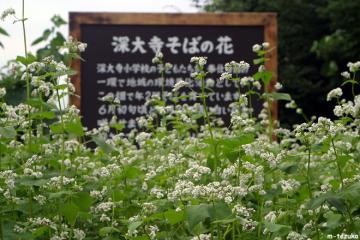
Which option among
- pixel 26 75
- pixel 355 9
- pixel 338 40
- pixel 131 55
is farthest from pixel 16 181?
pixel 355 9

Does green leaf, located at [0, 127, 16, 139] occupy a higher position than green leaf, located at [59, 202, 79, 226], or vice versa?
green leaf, located at [0, 127, 16, 139]

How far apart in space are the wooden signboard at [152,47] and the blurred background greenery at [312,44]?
6551mm


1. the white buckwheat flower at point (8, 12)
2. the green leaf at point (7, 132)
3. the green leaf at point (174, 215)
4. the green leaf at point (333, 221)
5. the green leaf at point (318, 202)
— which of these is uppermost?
the white buckwheat flower at point (8, 12)

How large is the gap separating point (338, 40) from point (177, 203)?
42.6ft

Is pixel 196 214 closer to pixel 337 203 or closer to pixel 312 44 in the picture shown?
pixel 337 203

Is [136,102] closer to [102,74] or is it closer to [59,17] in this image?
[102,74]

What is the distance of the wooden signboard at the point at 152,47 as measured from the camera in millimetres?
7969

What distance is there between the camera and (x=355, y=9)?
51.8 ft

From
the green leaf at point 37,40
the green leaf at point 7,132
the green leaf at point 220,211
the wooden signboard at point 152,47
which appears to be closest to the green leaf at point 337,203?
the green leaf at point 220,211

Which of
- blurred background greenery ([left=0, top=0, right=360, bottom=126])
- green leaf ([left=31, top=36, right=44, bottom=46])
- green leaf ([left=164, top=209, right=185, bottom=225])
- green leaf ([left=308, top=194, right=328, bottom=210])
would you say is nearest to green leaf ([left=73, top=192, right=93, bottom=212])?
green leaf ([left=164, top=209, right=185, bottom=225])

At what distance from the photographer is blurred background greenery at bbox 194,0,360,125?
15336 millimetres

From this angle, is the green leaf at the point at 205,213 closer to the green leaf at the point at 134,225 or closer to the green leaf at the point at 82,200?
the green leaf at the point at 134,225

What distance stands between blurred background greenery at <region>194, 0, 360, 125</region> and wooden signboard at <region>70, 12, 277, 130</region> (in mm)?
6551

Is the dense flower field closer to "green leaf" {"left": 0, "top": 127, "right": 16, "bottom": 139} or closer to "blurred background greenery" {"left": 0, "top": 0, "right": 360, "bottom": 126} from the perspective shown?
"green leaf" {"left": 0, "top": 127, "right": 16, "bottom": 139}
